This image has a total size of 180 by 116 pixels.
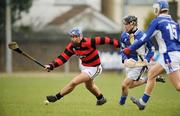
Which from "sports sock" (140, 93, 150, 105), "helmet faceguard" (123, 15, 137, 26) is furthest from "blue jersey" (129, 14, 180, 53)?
"helmet faceguard" (123, 15, 137, 26)

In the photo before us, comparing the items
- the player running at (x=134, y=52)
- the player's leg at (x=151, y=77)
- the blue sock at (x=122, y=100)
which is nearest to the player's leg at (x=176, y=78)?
the player's leg at (x=151, y=77)

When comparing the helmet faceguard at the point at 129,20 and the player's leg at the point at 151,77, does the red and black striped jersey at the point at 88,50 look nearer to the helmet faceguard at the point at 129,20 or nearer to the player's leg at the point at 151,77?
the helmet faceguard at the point at 129,20

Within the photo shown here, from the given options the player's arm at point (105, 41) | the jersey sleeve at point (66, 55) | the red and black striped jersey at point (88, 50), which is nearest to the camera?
the player's arm at point (105, 41)

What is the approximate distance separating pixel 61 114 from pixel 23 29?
37346 mm

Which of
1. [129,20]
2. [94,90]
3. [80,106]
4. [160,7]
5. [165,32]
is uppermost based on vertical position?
[160,7]

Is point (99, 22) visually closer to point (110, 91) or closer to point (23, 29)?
point (23, 29)

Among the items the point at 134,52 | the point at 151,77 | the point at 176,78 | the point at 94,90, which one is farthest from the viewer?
the point at 94,90

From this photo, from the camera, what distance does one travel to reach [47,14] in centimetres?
5422

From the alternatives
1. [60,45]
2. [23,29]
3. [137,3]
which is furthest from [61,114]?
[137,3]

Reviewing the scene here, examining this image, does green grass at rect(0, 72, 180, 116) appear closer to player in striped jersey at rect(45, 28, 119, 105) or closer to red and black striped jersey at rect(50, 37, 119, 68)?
player in striped jersey at rect(45, 28, 119, 105)

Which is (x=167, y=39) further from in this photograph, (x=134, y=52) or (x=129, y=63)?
(x=134, y=52)

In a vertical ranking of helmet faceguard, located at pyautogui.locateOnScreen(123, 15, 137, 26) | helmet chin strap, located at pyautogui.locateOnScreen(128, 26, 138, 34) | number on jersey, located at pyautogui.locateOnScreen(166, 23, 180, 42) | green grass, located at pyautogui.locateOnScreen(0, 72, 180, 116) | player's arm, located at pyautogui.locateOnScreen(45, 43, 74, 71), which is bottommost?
green grass, located at pyautogui.locateOnScreen(0, 72, 180, 116)

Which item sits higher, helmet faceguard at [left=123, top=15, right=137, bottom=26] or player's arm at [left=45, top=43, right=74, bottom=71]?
helmet faceguard at [left=123, top=15, right=137, bottom=26]

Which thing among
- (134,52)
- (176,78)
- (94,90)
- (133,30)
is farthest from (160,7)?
(94,90)
